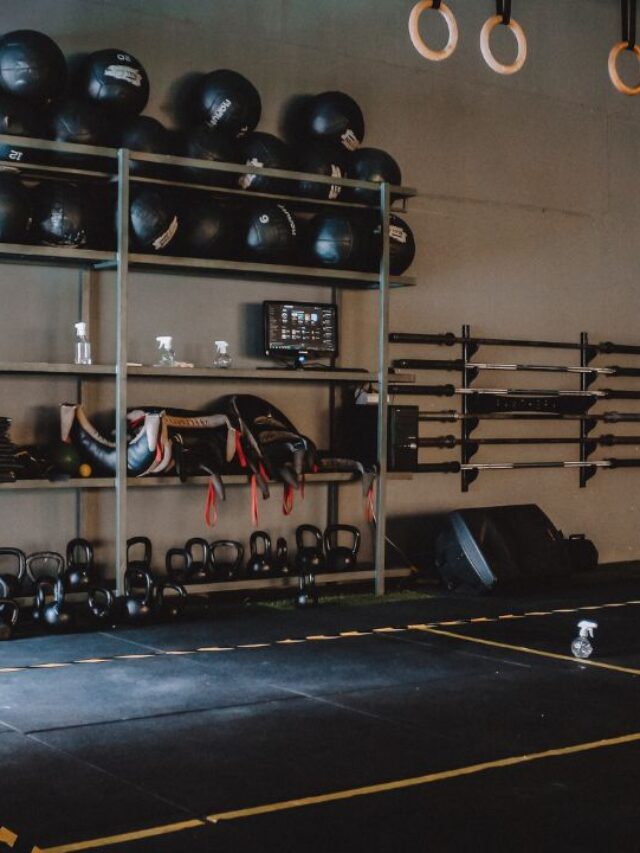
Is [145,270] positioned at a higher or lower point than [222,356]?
higher

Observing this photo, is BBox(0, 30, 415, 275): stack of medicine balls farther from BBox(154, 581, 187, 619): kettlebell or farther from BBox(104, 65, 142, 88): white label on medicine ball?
BBox(154, 581, 187, 619): kettlebell

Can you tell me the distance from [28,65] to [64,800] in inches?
144

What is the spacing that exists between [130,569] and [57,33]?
2740mm

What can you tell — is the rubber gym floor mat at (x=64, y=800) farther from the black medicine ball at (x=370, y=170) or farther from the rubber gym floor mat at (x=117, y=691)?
the black medicine ball at (x=370, y=170)

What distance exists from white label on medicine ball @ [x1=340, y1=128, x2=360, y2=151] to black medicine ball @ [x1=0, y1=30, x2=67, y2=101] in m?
1.69

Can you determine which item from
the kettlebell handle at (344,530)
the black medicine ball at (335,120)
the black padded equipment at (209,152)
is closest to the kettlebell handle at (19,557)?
the kettlebell handle at (344,530)

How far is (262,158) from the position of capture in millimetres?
6195

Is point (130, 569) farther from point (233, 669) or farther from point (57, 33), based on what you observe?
point (57, 33)

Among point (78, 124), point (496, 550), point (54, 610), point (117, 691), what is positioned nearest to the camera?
point (117, 691)

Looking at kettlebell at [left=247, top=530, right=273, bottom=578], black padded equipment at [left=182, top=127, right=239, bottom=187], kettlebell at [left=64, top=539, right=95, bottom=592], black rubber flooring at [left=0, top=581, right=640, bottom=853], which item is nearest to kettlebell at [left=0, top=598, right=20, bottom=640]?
black rubber flooring at [left=0, top=581, right=640, bottom=853]

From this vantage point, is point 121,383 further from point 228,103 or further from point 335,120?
point 335,120

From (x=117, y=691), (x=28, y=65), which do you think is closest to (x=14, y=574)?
(x=117, y=691)

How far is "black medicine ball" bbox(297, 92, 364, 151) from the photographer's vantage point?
652 centimetres

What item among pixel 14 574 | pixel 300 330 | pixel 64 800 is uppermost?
pixel 300 330
